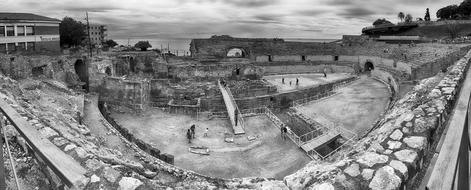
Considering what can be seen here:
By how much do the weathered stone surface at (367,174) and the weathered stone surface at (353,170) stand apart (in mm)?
54

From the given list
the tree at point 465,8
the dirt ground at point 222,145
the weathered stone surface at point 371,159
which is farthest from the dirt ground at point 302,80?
the tree at point 465,8

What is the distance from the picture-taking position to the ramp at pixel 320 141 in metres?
12.4

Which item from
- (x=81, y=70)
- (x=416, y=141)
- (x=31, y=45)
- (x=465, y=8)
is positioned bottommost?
(x=416, y=141)

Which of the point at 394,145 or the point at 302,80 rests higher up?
the point at 394,145

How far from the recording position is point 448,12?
178 ft

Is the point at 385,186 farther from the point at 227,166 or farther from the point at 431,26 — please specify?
the point at 431,26

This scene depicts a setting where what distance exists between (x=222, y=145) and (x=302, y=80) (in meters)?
17.4

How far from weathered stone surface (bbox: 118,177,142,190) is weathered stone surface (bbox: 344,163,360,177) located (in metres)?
2.18

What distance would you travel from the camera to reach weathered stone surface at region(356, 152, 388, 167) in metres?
3.17

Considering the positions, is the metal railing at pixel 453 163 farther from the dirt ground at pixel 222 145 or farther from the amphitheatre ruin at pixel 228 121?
the dirt ground at pixel 222 145

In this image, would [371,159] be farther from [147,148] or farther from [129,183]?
[147,148]

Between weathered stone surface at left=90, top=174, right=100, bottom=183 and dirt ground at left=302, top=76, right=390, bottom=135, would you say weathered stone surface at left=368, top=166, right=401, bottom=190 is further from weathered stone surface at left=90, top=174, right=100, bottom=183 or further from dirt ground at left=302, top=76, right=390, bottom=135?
dirt ground at left=302, top=76, right=390, bottom=135

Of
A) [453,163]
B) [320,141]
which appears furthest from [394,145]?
[320,141]

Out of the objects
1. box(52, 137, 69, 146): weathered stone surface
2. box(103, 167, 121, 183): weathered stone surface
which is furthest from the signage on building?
box(103, 167, 121, 183): weathered stone surface
